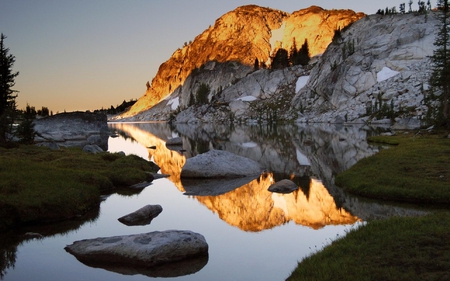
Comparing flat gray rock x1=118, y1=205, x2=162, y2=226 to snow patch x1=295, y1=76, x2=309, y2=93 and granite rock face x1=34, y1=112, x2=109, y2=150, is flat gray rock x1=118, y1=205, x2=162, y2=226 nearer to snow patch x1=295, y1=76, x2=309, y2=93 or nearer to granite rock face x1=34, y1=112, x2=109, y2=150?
granite rock face x1=34, y1=112, x2=109, y2=150

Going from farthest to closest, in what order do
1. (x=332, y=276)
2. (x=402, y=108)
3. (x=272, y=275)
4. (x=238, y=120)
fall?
1. (x=238, y=120)
2. (x=402, y=108)
3. (x=272, y=275)
4. (x=332, y=276)

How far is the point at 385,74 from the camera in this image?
133125mm

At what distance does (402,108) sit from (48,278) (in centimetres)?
11319

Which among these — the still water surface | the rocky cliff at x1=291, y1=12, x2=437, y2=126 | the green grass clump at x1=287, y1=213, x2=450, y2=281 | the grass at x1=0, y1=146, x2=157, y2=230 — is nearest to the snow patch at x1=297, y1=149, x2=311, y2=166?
the still water surface

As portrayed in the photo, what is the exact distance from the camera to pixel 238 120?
182 metres

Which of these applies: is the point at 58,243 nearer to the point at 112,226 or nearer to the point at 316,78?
the point at 112,226

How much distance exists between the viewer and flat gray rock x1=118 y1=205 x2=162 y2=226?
722 inches

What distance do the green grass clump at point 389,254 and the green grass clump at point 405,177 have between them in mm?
7731

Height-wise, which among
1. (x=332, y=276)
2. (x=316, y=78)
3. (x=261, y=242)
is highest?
(x=316, y=78)

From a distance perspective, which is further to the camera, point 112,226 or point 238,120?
point 238,120

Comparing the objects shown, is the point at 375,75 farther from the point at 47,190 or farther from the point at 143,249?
the point at 143,249

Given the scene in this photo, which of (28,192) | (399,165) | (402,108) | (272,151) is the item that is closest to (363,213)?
(399,165)

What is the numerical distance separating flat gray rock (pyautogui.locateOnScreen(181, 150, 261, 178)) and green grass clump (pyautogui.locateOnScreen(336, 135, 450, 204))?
7670 millimetres

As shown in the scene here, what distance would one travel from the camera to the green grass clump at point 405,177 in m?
19.9
